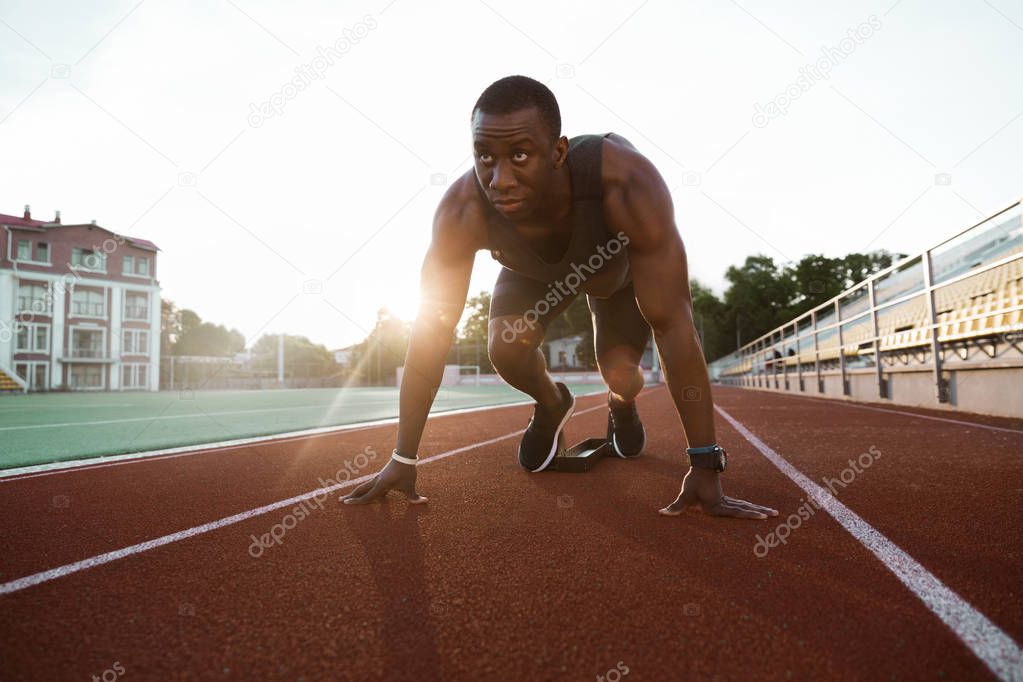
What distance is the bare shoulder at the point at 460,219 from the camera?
7.77 ft

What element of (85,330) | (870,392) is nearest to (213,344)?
(85,330)

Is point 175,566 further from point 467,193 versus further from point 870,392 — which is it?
point 870,392

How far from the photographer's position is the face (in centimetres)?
192

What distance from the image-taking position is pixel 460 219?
7.80ft

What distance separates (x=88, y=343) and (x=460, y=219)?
127 feet

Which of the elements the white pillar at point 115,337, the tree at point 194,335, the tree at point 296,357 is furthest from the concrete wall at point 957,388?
the tree at point 194,335

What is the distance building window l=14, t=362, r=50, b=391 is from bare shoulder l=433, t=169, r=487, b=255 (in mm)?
36352

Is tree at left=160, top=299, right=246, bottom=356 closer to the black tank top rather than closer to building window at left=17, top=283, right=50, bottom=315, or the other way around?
building window at left=17, top=283, right=50, bottom=315

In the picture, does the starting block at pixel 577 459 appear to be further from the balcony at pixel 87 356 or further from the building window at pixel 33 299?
the building window at pixel 33 299

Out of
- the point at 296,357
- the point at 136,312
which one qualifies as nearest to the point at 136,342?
the point at 136,312

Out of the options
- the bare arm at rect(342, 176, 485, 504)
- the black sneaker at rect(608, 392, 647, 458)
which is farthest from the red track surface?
the black sneaker at rect(608, 392, 647, 458)

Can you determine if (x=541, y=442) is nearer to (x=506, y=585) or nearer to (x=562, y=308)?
(x=562, y=308)

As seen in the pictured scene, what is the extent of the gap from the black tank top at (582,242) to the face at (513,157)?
8.1 inches

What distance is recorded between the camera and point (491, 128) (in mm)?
1915
